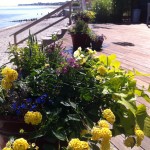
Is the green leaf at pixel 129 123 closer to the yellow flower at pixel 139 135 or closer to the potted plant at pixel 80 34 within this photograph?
the yellow flower at pixel 139 135

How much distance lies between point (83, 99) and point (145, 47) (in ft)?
17.7

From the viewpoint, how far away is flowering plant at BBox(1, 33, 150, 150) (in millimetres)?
1323

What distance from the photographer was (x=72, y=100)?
1.42m

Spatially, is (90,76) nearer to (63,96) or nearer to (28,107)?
(63,96)

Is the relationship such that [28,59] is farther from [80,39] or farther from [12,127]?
[80,39]

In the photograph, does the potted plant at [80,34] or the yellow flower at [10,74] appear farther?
the potted plant at [80,34]

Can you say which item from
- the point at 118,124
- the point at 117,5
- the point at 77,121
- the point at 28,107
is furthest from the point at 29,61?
the point at 117,5

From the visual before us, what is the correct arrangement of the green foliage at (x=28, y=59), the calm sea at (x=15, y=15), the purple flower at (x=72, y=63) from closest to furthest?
the purple flower at (x=72, y=63)
the green foliage at (x=28, y=59)
the calm sea at (x=15, y=15)

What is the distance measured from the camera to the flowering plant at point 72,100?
132 centimetres

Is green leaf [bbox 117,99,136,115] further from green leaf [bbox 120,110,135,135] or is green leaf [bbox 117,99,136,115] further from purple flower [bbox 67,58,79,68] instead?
purple flower [bbox 67,58,79,68]

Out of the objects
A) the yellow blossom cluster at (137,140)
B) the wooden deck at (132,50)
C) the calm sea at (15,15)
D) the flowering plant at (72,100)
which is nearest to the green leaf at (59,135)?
the flowering plant at (72,100)

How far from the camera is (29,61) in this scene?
63.9 inches

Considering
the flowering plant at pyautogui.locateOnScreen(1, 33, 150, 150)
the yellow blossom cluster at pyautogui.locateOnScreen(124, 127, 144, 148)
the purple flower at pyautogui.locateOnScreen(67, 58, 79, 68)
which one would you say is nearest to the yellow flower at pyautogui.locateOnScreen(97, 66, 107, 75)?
the flowering plant at pyautogui.locateOnScreen(1, 33, 150, 150)

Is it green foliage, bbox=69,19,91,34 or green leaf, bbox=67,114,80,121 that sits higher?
green leaf, bbox=67,114,80,121
